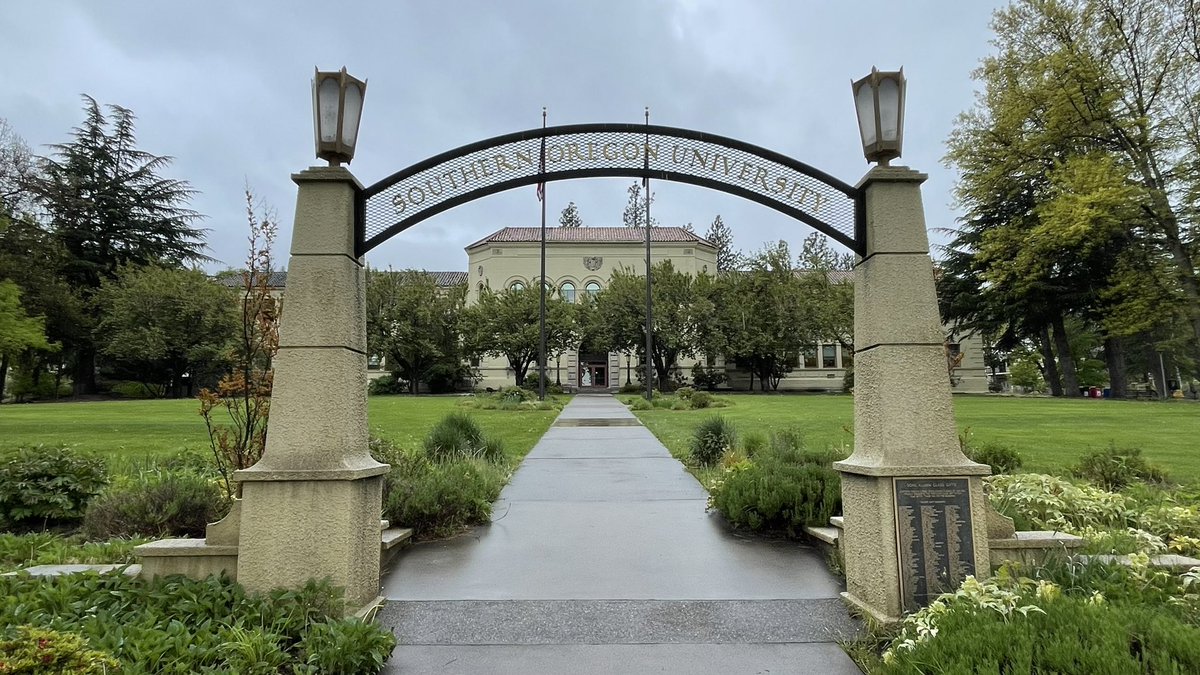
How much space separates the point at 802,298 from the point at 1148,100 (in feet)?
73.5

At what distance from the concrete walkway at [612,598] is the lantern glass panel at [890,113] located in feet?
10.6

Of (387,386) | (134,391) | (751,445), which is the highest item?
(387,386)

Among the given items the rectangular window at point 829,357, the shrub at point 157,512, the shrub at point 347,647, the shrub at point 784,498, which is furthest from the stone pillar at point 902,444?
the rectangular window at point 829,357

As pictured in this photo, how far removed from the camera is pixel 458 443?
10148mm

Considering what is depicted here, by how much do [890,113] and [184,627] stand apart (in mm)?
5260

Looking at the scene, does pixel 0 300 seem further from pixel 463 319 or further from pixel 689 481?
pixel 463 319

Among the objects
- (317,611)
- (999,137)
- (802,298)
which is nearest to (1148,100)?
(999,137)

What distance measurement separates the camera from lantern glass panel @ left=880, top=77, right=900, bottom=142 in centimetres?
443

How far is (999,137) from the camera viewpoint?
29594 millimetres

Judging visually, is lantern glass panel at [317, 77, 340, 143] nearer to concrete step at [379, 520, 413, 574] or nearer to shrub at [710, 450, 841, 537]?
concrete step at [379, 520, 413, 574]

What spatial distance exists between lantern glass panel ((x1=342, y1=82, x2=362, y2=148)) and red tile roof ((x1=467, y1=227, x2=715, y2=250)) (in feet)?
170

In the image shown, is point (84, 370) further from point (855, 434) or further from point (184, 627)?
point (855, 434)

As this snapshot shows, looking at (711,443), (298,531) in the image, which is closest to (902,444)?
(298,531)

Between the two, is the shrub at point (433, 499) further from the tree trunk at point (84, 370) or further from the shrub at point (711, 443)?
the tree trunk at point (84, 370)
